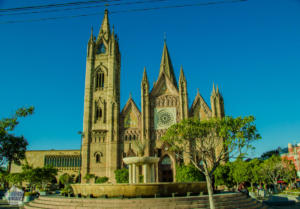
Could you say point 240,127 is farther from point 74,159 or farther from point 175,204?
point 74,159

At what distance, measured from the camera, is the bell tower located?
4772 centimetres

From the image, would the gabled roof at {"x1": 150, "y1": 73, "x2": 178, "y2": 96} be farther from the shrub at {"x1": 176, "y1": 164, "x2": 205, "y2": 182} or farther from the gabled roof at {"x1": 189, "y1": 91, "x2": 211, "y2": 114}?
the shrub at {"x1": 176, "y1": 164, "x2": 205, "y2": 182}

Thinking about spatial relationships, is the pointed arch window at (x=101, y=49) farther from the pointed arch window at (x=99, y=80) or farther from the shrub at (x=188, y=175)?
the shrub at (x=188, y=175)

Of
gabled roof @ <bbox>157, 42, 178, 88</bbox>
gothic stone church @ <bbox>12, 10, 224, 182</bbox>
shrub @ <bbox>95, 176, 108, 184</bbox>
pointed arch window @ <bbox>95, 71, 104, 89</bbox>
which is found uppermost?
gabled roof @ <bbox>157, 42, 178, 88</bbox>

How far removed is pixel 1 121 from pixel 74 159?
1878 inches

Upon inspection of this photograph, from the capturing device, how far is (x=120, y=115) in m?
51.3

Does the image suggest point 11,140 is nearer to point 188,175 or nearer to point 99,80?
point 188,175

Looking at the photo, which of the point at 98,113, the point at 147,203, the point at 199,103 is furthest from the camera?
the point at 98,113

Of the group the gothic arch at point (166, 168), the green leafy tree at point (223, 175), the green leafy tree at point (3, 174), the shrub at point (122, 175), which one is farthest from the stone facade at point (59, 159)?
the green leafy tree at point (223, 175)

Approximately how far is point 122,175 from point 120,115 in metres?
12.7

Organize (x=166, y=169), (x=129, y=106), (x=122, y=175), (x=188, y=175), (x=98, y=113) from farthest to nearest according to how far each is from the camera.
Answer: (x=129, y=106)
(x=98, y=113)
(x=166, y=169)
(x=122, y=175)
(x=188, y=175)

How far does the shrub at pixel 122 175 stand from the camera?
42.9m

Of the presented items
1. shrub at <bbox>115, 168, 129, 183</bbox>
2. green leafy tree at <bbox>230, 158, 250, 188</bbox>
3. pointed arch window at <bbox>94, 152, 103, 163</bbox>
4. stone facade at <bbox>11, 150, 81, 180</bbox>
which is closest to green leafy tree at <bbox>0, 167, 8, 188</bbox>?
stone facade at <bbox>11, 150, 81, 180</bbox>

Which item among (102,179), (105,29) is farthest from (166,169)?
(105,29)
